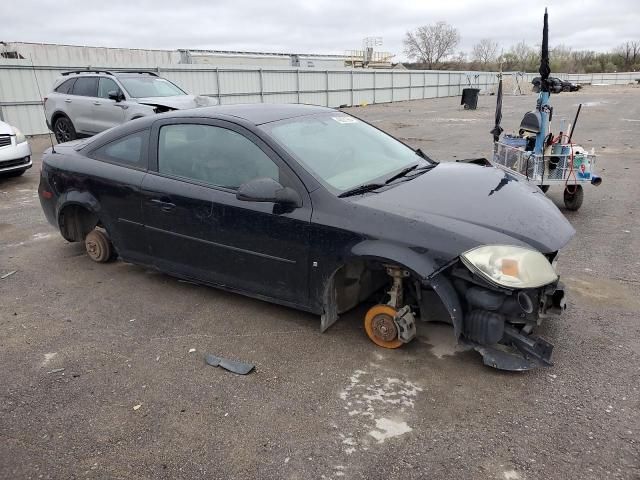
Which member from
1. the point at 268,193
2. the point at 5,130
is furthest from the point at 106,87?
the point at 268,193

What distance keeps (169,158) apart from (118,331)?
4.57 feet

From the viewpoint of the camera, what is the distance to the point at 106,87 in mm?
11273

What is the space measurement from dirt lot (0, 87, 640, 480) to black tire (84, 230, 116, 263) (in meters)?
0.39

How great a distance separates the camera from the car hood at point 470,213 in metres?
2.94

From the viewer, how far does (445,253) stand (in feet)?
9.57

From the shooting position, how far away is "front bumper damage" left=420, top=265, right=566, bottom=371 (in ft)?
9.63

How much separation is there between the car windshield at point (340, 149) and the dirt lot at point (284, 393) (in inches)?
41.9

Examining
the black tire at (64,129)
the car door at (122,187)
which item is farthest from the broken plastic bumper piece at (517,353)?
the black tire at (64,129)

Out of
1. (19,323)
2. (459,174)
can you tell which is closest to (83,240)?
(19,323)

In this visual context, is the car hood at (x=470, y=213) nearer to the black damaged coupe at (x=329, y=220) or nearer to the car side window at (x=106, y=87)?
the black damaged coupe at (x=329, y=220)

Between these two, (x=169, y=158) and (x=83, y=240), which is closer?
(x=169, y=158)

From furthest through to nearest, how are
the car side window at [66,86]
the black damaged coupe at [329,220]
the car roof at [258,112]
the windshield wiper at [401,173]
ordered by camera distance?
the car side window at [66,86], the car roof at [258,112], the windshield wiper at [401,173], the black damaged coupe at [329,220]

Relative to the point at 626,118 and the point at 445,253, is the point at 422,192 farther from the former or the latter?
the point at 626,118

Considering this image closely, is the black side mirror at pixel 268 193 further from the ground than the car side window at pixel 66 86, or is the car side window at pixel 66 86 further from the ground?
the car side window at pixel 66 86
